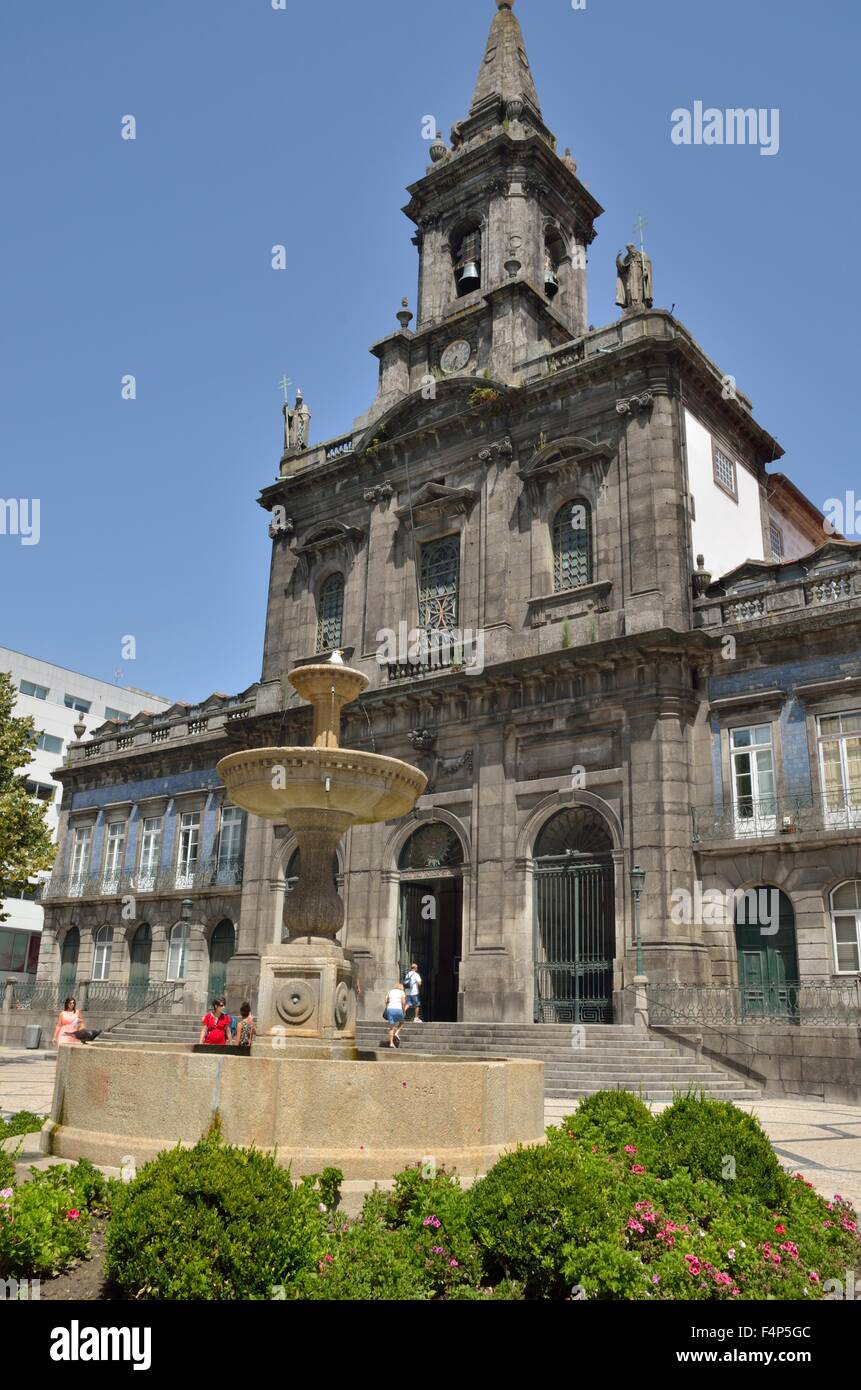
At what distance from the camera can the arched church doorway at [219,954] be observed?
30562 millimetres

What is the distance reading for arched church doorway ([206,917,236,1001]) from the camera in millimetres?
30562

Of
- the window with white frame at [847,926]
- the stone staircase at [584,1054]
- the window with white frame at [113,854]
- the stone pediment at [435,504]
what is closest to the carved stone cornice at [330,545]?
the stone pediment at [435,504]

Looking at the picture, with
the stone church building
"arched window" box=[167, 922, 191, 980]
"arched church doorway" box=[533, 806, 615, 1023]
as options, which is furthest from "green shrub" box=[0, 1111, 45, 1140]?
"arched window" box=[167, 922, 191, 980]

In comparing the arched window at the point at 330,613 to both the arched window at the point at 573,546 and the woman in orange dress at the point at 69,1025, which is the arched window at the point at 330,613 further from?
the woman in orange dress at the point at 69,1025

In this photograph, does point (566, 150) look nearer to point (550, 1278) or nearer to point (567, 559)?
point (567, 559)

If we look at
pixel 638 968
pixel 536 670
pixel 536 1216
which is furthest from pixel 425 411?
pixel 536 1216

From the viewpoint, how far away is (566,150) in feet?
Result: 112

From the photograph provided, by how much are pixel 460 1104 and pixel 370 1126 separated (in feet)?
2.33

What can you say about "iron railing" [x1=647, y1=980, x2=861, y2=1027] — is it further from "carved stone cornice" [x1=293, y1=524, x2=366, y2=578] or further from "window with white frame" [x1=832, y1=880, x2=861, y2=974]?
"carved stone cornice" [x1=293, y1=524, x2=366, y2=578]

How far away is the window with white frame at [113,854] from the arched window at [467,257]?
20284 millimetres

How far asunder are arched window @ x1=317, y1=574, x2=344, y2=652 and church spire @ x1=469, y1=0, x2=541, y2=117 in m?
15.7

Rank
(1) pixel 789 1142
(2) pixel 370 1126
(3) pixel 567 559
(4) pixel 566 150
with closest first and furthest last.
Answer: (2) pixel 370 1126 < (1) pixel 789 1142 < (3) pixel 567 559 < (4) pixel 566 150
